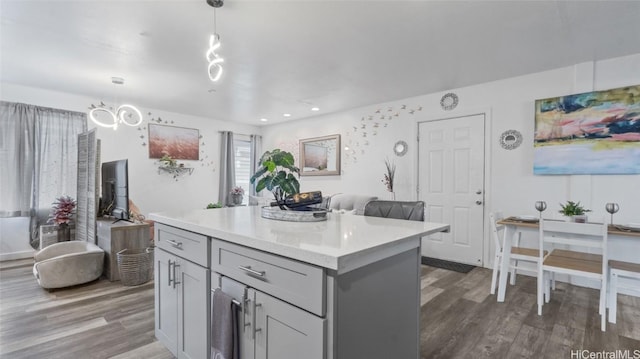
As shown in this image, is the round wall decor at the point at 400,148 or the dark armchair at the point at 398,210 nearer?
the dark armchair at the point at 398,210

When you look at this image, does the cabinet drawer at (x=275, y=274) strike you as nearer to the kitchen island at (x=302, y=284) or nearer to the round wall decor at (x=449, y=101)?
the kitchen island at (x=302, y=284)

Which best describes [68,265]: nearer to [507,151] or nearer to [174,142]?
[174,142]

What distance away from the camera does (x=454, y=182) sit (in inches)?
164

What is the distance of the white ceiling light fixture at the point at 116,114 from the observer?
3651 millimetres

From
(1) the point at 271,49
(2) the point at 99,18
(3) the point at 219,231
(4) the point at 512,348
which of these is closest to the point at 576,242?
(4) the point at 512,348

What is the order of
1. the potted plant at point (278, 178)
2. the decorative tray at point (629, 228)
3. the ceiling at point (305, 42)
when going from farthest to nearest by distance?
the decorative tray at point (629, 228) → the ceiling at point (305, 42) → the potted plant at point (278, 178)

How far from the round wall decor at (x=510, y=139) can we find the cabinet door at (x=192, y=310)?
12.4ft

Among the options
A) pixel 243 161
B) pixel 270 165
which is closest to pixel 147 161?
pixel 243 161

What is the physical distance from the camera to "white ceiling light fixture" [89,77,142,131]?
3651 mm

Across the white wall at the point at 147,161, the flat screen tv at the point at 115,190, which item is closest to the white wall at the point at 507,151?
the white wall at the point at 147,161

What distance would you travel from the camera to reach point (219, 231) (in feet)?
4.58

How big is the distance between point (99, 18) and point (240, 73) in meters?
1.45

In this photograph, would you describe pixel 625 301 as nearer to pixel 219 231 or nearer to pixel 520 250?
pixel 520 250

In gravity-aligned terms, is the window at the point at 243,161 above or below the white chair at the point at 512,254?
above
